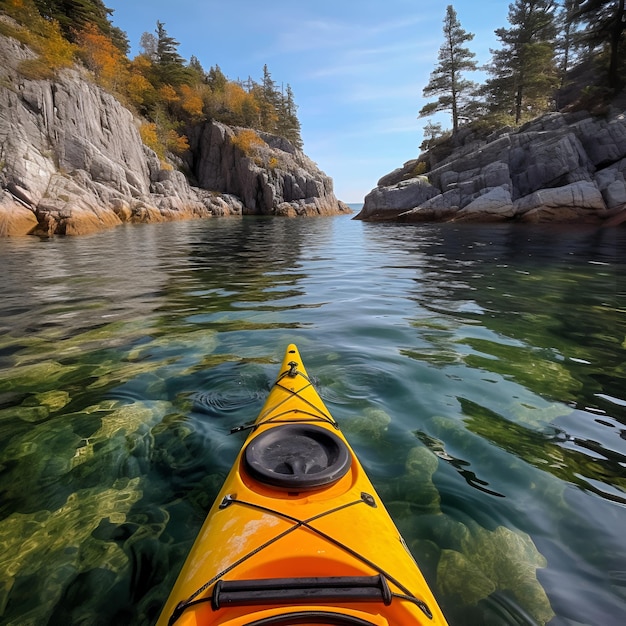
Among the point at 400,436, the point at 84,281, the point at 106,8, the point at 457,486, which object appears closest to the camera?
the point at 457,486

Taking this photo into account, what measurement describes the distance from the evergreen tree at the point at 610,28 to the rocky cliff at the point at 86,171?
29.3 m

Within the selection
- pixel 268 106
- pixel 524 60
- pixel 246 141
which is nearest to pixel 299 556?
pixel 524 60

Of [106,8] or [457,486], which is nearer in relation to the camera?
[457,486]

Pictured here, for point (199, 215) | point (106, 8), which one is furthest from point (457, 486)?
point (106, 8)

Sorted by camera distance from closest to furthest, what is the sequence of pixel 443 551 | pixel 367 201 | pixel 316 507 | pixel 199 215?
pixel 316 507 → pixel 443 551 → pixel 367 201 → pixel 199 215

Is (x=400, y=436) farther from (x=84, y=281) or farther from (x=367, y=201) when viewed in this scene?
(x=367, y=201)

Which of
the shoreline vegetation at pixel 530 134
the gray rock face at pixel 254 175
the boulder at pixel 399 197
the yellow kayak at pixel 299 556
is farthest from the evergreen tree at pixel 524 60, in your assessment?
the yellow kayak at pixel 299 556

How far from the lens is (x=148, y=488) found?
109 inches

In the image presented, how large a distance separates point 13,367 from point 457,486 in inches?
198

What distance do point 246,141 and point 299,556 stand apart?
5200cm

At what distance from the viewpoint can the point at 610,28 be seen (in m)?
24.1

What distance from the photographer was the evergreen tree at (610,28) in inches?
925

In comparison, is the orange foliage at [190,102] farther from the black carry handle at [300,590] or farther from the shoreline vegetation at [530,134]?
the black carry handle at [300,590]

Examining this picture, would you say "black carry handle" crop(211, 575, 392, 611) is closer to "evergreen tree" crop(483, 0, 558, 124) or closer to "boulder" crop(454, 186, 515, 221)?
"boulder" crop(454, 186, 515, 221)
